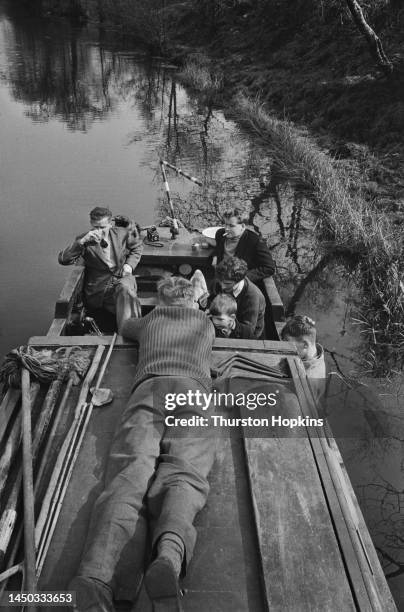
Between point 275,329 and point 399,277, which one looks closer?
point 275,329

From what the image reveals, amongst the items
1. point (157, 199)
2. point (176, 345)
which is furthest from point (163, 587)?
point (157, 199)

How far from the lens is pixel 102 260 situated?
5723 mm

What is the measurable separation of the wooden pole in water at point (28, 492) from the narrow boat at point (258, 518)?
0.20 feet

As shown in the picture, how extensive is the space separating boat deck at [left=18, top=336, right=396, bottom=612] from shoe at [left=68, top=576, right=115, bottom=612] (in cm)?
15

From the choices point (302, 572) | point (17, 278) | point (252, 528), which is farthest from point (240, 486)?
point (17, 278)

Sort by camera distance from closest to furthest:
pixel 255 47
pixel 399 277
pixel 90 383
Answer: pixel 90 383 → pixel 399 277 → pixel 255 47

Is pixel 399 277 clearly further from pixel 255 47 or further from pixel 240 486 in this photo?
pixel 255 47

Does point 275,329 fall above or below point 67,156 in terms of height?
above

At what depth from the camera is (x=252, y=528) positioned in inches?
113

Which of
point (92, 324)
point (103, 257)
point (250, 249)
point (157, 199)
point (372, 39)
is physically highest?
point (372, 39)

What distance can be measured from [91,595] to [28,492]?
0.79 metres

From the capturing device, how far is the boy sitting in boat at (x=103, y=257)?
216 inches

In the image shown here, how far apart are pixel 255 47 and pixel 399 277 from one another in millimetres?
19232

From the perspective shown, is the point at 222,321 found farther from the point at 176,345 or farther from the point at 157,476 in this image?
the point at 157,476
